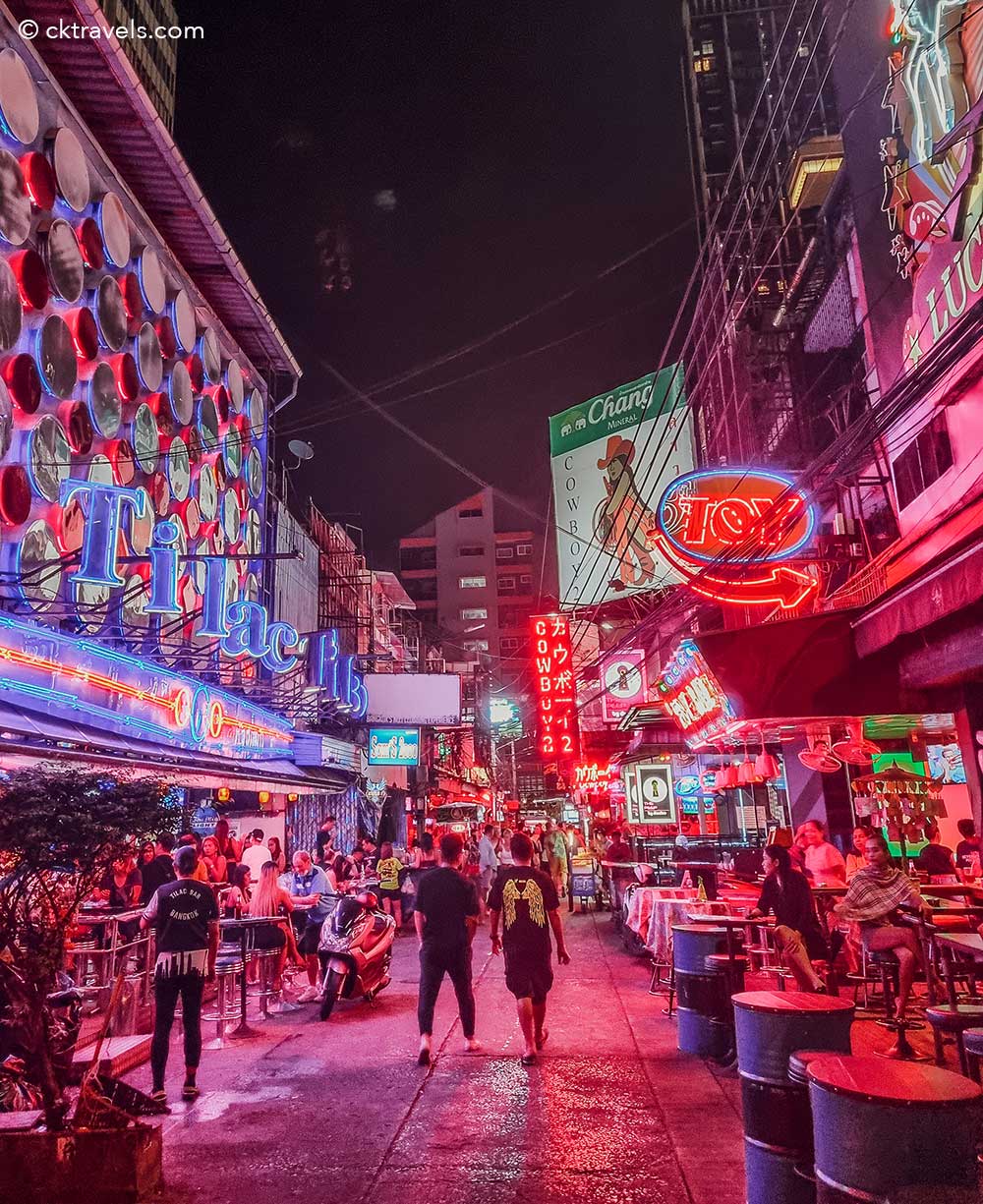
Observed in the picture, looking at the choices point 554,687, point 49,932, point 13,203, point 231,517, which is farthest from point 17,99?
point 554,687

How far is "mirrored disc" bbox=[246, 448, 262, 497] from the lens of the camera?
22.5 meters

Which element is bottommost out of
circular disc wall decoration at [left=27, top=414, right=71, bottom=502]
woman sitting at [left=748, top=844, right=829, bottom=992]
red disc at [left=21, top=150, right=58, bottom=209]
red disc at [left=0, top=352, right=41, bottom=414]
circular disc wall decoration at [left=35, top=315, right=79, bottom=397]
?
woman sitting at [left=748, top=844, right=829, bottom=992]

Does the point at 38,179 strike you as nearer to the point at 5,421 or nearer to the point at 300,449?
the point at 5,421

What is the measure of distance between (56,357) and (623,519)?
49.8ft

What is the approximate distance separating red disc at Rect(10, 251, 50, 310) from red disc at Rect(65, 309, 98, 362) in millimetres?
1012

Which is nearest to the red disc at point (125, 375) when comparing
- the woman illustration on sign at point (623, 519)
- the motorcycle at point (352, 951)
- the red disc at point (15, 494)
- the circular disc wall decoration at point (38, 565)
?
the red disc at point (15, 494)

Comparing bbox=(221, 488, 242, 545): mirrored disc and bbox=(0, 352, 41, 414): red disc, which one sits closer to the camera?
bbox=(0, 352, 41, 414): red disc

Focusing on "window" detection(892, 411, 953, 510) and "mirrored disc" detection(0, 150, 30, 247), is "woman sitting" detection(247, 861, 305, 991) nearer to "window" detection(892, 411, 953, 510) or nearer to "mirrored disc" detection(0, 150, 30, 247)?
"mirrored disc" detection(0, 150, 30, 247)

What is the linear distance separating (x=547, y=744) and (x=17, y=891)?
58.5 ft

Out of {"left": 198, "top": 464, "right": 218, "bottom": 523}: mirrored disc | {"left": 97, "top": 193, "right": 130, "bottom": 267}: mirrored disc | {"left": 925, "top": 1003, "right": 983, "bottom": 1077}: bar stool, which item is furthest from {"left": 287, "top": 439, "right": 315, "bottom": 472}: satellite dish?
{"left": 925, "top": 1003, "right": 983, "bottom": 1077}: bar stool

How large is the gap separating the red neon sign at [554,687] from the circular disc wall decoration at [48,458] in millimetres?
13223

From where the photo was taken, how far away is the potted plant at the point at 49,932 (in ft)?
15.4

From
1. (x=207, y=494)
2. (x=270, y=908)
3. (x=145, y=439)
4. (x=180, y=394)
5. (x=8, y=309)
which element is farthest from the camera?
(x=207, y=494)

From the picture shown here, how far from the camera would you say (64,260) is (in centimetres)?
1358
